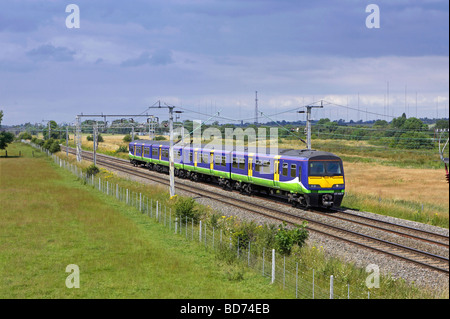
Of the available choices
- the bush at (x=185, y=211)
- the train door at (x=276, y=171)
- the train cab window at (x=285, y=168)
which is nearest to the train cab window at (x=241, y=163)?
the train door at (x=276, y=171)

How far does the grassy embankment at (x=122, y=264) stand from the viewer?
53.8 ft

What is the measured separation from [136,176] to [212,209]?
989 inches

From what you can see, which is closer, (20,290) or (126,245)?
(20,290)

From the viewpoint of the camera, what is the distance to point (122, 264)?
66.1 feet

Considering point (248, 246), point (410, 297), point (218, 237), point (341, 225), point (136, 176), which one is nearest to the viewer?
point (410, 297)

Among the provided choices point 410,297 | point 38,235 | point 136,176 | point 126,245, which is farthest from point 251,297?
point 136,176

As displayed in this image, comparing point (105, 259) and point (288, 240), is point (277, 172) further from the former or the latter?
point (105, 259)

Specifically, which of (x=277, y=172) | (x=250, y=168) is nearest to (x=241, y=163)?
(x=250, y=168)

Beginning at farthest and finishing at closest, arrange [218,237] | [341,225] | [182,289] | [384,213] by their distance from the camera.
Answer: [384,213], [341,225], [218,237], [182,289]

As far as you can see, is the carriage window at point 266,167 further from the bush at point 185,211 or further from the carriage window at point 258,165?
the bush at point 185,211

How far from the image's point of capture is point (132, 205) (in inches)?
1357

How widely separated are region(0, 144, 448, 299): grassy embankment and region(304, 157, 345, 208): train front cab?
852cm

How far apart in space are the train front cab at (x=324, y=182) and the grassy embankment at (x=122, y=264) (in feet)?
28.0

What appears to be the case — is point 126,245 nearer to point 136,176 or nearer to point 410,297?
point 410,297
